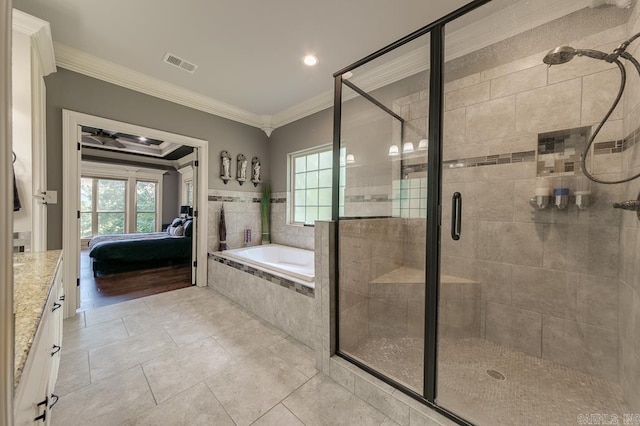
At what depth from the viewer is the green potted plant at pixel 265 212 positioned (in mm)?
3914

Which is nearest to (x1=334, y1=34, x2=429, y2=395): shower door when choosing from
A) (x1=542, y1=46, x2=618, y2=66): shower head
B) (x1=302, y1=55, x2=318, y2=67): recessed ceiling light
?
(x1=302, y1=55, x2=318, y2=67): recessed ceiling light

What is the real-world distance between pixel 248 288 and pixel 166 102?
2.46 meters

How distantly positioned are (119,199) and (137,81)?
5.12m

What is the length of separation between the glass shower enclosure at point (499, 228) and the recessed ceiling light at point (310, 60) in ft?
1.87

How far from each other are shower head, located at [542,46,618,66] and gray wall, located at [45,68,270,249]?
342 centimetres

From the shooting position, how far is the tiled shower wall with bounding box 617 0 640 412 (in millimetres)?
1232

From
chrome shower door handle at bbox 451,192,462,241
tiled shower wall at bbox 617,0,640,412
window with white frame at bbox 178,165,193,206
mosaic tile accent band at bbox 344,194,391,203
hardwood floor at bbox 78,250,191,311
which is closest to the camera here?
tiled shower wall at bbox 617,0,640,412

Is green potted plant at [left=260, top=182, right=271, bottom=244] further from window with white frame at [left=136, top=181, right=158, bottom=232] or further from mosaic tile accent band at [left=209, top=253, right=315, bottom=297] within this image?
Answer: window with white frame at [left=136, top=181, right=158, bottom=232]

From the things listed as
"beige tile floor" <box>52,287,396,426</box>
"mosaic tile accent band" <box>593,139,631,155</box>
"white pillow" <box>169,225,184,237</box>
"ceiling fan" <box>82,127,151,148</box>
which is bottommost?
"beige tile floor" <box>52,287,396,426</box>

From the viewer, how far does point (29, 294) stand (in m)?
0.93

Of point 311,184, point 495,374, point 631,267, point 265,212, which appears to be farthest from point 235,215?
point 631,267

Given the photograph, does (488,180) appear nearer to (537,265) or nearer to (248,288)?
(537,265)

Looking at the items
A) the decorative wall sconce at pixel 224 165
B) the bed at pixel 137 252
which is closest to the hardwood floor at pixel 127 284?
the bed at pixel 137 252

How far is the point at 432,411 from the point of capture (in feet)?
3.95
